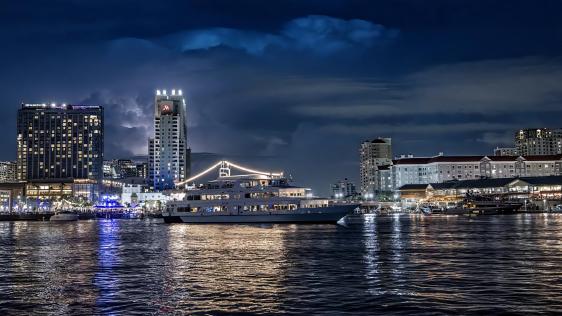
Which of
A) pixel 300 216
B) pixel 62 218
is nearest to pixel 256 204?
pixel 300 216

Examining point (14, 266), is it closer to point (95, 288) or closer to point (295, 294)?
point (95, 288)

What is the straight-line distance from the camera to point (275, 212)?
113562 millimetres

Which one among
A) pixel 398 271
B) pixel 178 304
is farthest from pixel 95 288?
pixel 398 271

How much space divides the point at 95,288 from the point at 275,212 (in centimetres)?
8154

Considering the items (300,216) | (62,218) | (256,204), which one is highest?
(256,204)

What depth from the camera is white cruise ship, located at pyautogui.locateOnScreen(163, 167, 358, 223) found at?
11288cm

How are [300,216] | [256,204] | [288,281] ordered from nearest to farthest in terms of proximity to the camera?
[288,281]
[300,216]
[256,204]

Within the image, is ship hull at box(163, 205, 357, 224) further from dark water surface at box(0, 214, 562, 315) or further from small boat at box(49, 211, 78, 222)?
small boat at box(49, 211, 78, 222)

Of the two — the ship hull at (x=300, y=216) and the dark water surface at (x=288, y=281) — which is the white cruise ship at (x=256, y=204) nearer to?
the ship hull at (x=300, y=216)

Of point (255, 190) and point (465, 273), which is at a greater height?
point (255, 190)

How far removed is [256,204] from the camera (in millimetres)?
115938

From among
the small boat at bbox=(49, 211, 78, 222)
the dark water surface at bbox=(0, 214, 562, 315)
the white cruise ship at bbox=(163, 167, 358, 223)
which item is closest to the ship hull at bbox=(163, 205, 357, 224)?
the white cruise ship at bbox=(163, 167, 358, 223)

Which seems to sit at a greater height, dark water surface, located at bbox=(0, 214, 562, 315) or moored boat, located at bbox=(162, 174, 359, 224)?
moored boat, located at bbox=(162, 174, 359, 224)

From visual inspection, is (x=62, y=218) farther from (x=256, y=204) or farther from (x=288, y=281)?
(x=288, y=281)
